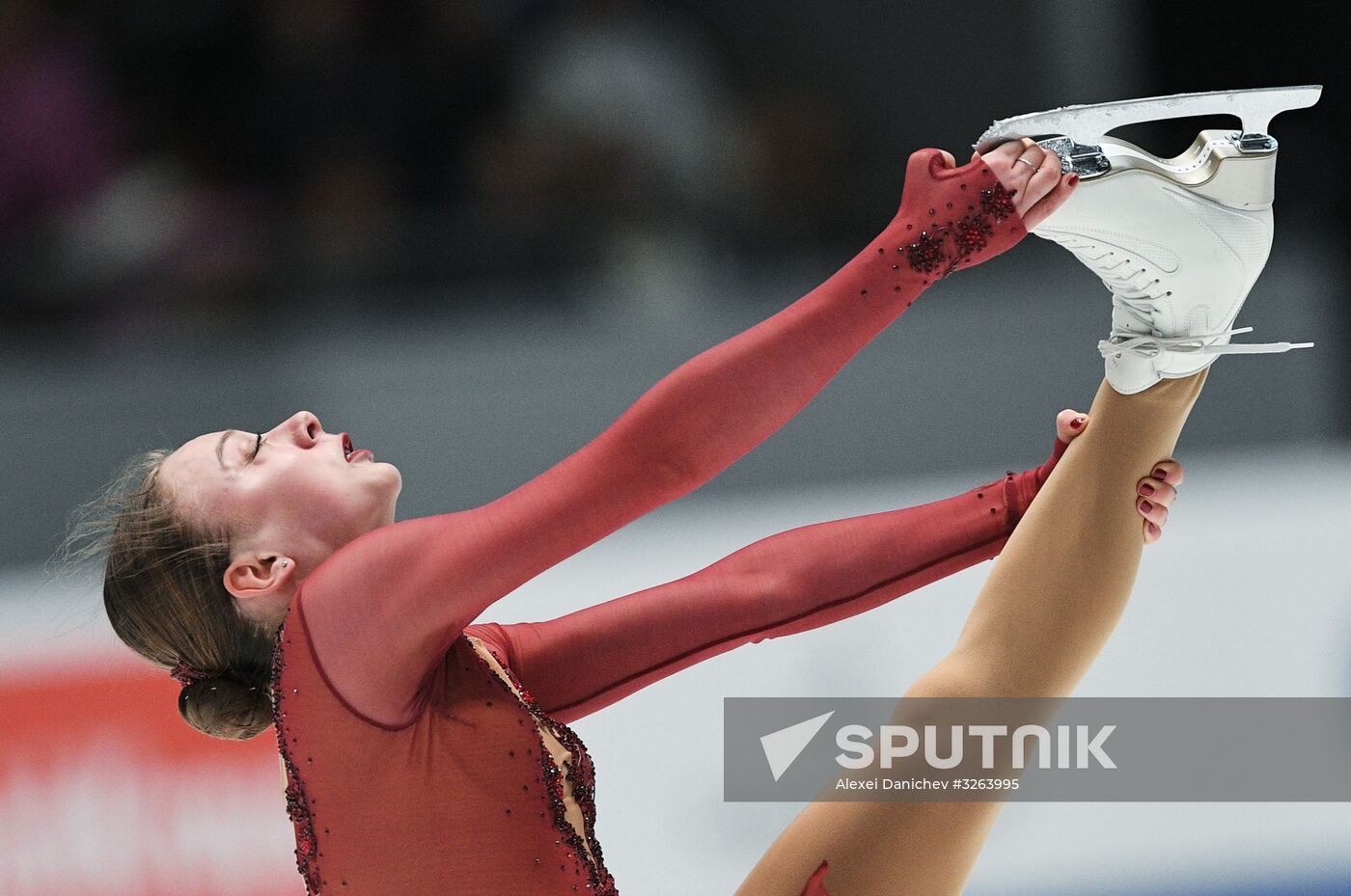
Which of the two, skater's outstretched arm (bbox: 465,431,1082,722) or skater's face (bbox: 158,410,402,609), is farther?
skater's outstretched arm (bbox: 465,431,1082,722)

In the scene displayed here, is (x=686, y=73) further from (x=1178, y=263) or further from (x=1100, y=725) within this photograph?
(x=1178, y=263)

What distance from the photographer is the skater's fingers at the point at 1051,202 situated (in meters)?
1.69

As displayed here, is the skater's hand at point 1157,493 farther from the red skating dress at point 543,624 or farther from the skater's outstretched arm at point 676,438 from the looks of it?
the skater's outstretched arm at point 676,438

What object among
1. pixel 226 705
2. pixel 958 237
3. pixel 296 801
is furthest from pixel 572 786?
pixel 958 237

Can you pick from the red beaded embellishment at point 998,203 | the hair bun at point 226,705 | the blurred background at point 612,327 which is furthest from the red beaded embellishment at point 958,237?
the blurred background at point 612,327

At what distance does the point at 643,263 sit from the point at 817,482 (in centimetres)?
89

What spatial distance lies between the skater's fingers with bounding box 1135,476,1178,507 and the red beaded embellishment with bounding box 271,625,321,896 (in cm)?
114

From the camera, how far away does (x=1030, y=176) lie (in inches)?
65.8

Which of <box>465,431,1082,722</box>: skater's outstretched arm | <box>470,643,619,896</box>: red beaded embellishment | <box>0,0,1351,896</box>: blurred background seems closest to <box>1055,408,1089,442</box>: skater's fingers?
<box>465,431,1082,722</box>: skater's outstretched arm

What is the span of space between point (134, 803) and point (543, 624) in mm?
1339

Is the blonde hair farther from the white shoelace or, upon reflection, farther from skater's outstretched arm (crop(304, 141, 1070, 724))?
the white shoelace

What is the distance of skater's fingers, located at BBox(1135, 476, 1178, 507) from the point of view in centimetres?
208

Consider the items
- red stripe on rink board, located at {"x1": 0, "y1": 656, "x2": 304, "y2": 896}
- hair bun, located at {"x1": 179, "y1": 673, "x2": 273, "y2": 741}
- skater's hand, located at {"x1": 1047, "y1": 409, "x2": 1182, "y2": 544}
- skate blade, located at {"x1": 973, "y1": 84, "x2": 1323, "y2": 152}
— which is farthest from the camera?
red stripe on rink board, located at {"x1": 0, "y1": 656, "x2": 304, "y2": 896}

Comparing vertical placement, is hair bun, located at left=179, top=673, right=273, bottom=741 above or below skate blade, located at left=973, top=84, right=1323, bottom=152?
below
